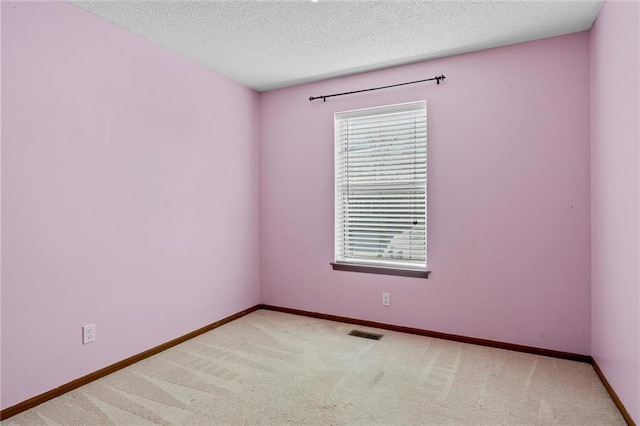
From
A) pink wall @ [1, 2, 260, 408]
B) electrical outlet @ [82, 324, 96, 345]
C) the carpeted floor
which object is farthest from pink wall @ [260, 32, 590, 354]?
electrical outlet @ [82, 324, 96, 345]

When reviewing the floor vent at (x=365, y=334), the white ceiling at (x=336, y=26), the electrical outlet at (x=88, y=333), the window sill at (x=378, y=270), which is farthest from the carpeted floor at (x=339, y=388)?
the white ceiling at (x=336, y=26)

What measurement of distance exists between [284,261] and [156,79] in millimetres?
2215

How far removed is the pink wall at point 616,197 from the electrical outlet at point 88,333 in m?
3.26

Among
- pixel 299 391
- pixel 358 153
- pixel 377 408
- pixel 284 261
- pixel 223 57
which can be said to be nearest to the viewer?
pixel 377 408

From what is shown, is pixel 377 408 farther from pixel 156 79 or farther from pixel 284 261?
pixel 156 79

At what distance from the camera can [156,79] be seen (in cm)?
296

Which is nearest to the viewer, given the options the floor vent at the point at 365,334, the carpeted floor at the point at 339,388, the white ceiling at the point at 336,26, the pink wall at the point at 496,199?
the carpeted floor at the point at 339,388

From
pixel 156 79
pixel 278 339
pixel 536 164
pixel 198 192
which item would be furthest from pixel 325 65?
pixel 278 339

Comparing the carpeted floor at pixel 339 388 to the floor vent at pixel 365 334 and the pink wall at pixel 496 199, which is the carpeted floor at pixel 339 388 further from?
the pink wall at pixel 496 199

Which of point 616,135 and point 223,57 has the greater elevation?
point 223,57

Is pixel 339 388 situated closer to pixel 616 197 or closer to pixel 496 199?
pixel 496 199

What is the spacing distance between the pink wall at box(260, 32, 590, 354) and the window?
0.11 metres

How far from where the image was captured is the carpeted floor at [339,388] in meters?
2.03

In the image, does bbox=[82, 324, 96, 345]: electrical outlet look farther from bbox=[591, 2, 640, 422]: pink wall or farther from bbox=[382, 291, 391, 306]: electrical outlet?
bbox=[591, 2, 640, 422]: pink wall
